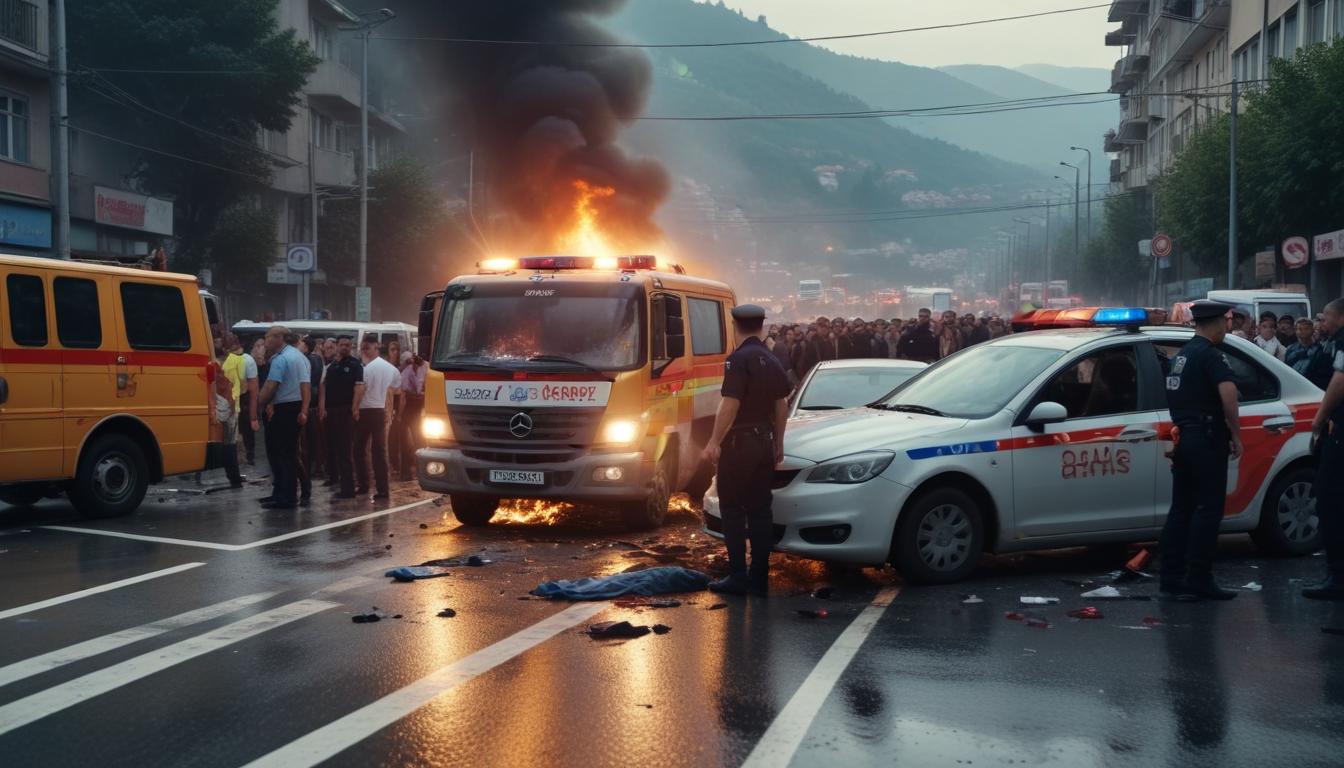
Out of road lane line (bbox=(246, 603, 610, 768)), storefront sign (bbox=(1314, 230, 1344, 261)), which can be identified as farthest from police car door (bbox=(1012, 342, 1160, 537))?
storefront sign (bbox=(1314, 230, 1344, 261))

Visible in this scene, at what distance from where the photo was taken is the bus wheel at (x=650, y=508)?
456 inches

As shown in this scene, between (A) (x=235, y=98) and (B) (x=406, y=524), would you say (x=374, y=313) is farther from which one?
(B) (x=406, y=524)

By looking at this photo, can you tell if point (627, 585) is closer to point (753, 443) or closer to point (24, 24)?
point (753, 443)

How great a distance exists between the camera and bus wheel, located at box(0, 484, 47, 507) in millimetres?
12220

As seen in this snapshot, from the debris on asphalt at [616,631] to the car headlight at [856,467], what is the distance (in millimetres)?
1836

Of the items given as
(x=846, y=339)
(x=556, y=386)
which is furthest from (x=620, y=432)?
(x=846, y=339)

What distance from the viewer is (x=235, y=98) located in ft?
124

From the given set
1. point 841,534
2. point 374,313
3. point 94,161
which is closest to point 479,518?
point 841,534

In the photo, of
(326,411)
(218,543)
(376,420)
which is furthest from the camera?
(326,411)

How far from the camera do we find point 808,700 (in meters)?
5.72

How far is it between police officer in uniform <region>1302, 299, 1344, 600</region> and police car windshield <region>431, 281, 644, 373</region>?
527 cm

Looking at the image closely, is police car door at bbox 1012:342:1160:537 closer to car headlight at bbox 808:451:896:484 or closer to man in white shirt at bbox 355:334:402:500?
A: car headlight at bbox 808:451:896:484

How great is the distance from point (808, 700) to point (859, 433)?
132 inches

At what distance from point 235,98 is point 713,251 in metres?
130
